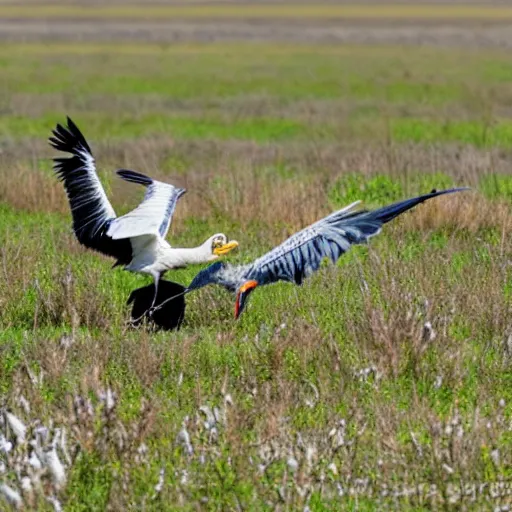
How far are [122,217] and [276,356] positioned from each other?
1.22 m

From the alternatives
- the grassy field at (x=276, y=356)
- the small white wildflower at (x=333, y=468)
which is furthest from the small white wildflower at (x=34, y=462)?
the small white wildflower at (x=333, y=468)

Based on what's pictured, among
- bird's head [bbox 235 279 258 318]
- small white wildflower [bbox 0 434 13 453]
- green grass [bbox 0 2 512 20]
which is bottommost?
green grass [bbox 0 2 512 20]

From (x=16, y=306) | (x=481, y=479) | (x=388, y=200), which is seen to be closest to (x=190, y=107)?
(x=388, y=200)

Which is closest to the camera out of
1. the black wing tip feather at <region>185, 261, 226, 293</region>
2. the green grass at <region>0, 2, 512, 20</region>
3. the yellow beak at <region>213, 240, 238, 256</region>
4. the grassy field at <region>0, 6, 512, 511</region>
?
the grassy field at <region>0, 6, 512, 511</region>

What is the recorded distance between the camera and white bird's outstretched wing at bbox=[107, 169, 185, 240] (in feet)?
24.5

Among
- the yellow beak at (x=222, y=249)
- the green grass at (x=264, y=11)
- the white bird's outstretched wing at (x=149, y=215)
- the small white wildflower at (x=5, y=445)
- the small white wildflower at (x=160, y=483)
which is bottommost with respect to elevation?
the green grass at (x=264, y=11)

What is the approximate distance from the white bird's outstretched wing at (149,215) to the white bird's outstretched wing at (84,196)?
6.8 inches

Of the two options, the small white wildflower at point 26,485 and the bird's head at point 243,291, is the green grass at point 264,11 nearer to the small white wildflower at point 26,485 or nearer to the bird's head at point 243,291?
the bird's head at point 243,291

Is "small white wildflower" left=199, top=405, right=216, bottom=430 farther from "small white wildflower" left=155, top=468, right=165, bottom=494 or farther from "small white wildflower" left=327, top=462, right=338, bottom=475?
"small white wildflower" left=327, top=462, right=338, bottom=475

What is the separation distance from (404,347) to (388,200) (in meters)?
5.57

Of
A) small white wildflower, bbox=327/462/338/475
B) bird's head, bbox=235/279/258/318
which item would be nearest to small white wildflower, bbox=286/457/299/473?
small white wildflower, bbox=327/462/338/475

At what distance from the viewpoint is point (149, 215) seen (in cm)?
763

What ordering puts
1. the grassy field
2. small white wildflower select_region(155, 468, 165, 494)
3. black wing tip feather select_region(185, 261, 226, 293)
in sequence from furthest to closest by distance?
black wing tip feather select_region(185, 261, 226, 293), the grassy field, small white wildflower select_region(155, 468, 165, 494)

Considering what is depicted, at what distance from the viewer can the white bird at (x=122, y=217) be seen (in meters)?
7.68
